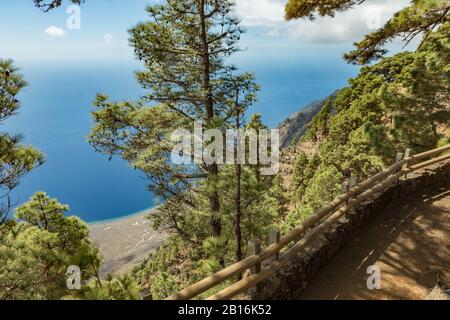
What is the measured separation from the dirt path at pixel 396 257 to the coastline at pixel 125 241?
9396cm

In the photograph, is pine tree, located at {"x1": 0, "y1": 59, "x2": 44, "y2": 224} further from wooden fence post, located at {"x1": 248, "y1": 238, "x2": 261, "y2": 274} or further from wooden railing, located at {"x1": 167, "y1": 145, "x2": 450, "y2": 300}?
wooden fence post, located at {"x1": 248, "y1": 238, "x2": 261, "y2": 274}

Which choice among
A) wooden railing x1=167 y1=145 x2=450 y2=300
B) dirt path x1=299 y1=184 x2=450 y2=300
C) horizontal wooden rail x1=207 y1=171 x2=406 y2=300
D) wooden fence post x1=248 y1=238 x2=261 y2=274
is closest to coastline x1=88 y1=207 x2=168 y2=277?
dirt path x1=299 y1=184 x2=450 y2=300

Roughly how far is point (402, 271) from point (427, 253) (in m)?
1.14

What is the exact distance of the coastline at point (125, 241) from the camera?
105 m

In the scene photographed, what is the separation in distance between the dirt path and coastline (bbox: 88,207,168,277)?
9396 cm

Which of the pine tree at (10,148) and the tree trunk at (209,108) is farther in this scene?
the tree trunk at (209,108)

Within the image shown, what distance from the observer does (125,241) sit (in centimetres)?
12275

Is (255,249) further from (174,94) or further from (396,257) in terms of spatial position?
(174,94)

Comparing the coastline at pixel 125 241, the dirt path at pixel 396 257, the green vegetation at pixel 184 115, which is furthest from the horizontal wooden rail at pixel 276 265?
the coastline at pixel 125 241

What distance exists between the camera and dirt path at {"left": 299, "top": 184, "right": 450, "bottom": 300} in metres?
5.84

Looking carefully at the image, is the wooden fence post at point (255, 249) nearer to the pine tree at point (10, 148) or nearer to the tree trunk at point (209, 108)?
the pine tree at point (10, 148)

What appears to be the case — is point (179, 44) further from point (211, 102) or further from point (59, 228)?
point (59, 228)

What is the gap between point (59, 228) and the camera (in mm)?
9305

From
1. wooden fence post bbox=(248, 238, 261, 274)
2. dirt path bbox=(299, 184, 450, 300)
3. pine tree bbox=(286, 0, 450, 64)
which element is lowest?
dirt path bbox=(299, 184, 450, 300)
